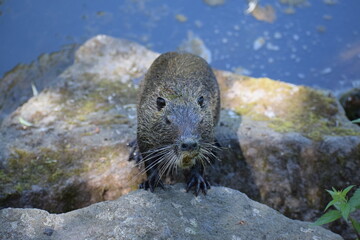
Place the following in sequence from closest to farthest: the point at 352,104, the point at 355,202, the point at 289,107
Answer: the point at 355,202, the point at 289,107, the point at 352,104

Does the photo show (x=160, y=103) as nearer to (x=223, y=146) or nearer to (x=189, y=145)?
(x=189, y=145)

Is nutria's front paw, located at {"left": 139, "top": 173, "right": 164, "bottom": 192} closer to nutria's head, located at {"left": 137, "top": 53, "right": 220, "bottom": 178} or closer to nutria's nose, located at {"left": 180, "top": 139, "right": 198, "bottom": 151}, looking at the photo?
nutria's head, located at {"left": 137, "top": 53, "right": 220, "bottom": 178}

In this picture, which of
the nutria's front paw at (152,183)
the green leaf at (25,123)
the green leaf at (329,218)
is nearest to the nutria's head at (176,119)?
the nutria's front paw at (152,183)

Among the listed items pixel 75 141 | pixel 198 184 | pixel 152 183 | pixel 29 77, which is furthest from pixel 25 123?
pixel 29 77

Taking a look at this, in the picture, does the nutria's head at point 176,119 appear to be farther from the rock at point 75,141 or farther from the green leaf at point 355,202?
the green leaf at point 355,202

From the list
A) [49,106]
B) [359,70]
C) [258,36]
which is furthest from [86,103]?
[359,70]

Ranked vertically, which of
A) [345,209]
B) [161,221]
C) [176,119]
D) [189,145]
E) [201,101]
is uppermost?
[201,101]

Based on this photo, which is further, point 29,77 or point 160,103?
point 29,77
